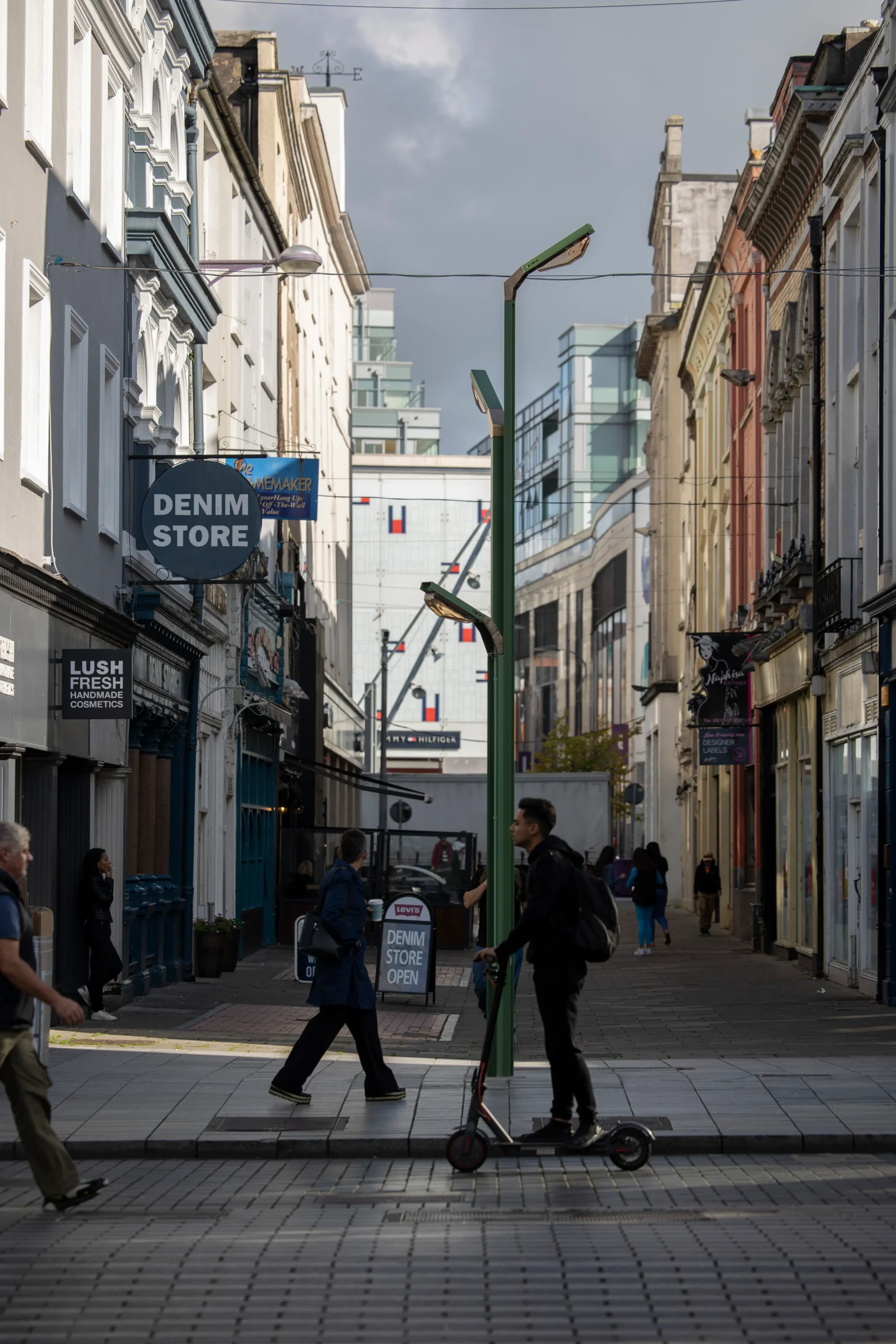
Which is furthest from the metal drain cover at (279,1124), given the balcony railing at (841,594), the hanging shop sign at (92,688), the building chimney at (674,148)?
the building chimney at (674,148)

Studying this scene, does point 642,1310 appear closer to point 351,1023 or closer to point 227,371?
point 351,1023

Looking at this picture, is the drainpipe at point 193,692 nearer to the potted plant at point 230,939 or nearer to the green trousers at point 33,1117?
the potted plant at point 230,939

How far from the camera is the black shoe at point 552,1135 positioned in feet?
33.9

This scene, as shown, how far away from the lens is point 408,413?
132625 millimetres

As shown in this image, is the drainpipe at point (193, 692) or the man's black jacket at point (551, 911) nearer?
the man's black jacket at point (551, 911)

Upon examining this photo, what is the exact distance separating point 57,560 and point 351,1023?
7.28 metres

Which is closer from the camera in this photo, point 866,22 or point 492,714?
point 492,714

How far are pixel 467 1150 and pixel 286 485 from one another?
64.8 ft

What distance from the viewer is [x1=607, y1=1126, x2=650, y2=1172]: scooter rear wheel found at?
10.1 m

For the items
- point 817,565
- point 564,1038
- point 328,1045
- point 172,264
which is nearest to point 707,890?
point 817,565

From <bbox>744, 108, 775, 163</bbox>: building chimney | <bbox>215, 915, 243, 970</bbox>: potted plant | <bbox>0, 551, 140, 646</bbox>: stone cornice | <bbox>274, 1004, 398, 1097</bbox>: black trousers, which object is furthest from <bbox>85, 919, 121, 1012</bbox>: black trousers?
<bbox>744, 108, 775, 163</bbox>: building chimney

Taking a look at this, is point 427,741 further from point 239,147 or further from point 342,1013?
point 342,1013

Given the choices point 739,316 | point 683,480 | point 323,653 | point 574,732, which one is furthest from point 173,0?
point 574,732

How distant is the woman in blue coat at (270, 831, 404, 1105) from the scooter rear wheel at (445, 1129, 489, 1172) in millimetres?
2531
